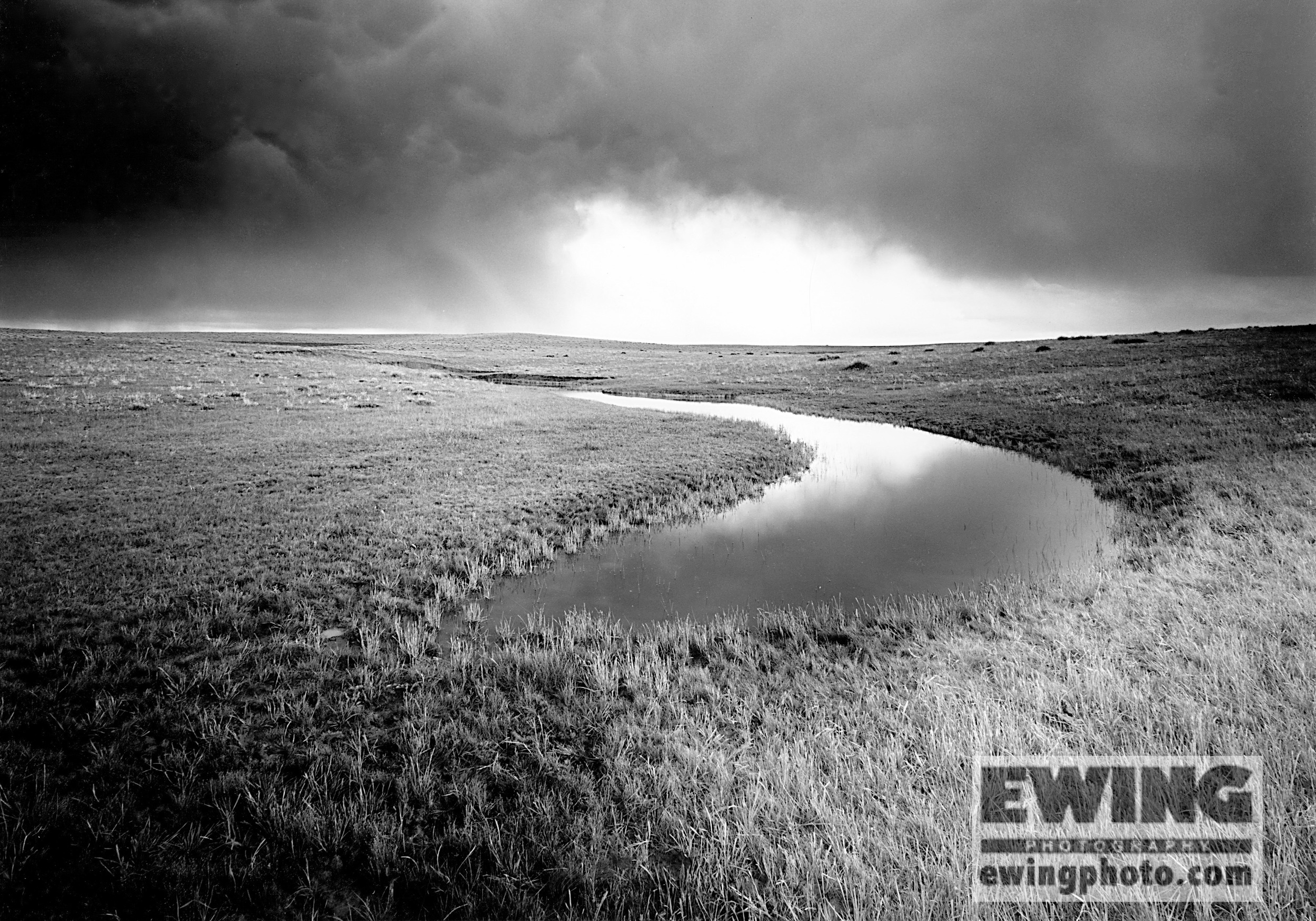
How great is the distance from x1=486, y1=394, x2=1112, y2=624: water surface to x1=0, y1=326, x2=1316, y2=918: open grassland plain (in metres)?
1.11

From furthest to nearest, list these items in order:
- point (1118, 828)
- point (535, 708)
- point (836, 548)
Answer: point (836, 548)
point (535, 708)
point (1118, 828)

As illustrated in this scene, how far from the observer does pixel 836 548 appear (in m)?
14.4

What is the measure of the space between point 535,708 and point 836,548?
31.2 feet

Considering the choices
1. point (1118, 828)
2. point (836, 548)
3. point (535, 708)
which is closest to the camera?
point (1118, 828)

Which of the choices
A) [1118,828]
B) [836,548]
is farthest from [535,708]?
[836,548]

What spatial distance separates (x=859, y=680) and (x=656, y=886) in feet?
14.3

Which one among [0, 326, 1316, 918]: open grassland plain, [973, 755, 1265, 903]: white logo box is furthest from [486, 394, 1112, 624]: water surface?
[973, 755, 1265, 903]: white logo box

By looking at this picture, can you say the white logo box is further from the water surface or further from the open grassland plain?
the water surface

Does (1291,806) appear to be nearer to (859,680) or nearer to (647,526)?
(859,680)

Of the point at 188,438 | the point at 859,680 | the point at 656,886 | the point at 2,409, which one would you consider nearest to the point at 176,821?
the point at 656,886

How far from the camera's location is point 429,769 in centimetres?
602

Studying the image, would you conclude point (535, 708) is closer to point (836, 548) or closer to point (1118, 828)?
point (1118, 828)

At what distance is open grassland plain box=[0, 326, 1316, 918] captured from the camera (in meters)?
4.64

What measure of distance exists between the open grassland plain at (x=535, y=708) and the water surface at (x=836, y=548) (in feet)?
3.64
